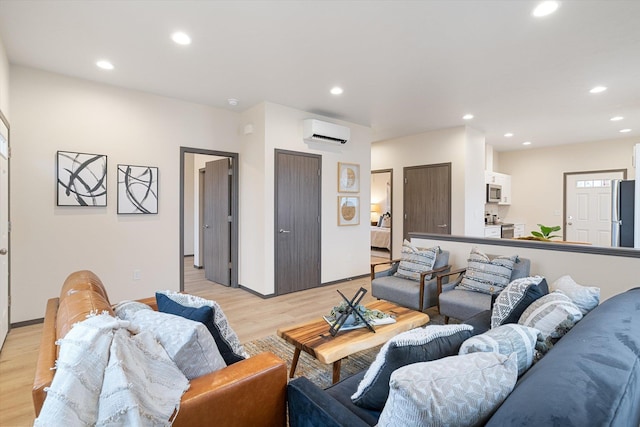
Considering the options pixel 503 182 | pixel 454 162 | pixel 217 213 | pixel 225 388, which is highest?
pixel 454 162

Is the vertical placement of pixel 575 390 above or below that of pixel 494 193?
below

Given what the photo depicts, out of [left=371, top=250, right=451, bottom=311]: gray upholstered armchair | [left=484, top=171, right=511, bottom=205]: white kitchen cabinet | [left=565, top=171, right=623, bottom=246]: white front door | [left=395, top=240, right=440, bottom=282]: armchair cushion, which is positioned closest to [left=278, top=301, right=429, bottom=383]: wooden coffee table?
[left=371, top=250, right=451, bottom=311]: gray upholstered armchair

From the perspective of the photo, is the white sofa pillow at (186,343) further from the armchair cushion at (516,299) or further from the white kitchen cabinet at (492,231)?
the white kitchen cabinet at (492,231)

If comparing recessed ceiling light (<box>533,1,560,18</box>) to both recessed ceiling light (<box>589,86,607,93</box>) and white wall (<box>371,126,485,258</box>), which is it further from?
white wall (<box>371,126,485,258</box>)

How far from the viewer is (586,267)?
2891 millimetres

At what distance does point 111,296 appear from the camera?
12.5ft

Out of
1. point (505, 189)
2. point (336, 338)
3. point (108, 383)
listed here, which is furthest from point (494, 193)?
point (108, 383)

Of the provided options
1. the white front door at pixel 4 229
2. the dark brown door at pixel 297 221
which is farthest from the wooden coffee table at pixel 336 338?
the white front door at pixel 4 229

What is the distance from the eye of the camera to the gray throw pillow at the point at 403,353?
44.5 inches

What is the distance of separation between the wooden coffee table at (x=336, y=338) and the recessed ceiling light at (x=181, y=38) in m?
2.56

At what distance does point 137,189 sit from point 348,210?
313 centimetres

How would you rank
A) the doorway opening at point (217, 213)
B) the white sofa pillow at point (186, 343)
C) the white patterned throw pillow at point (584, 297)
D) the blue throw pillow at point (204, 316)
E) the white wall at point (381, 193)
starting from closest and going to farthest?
1. the white sofa pillow at point (186, 343)
2. the blue throw pillow at point (204, 316)
3. the white patterned throw pillow at point (584, 297)
4. the doorway opening at point (217, 213)
5. the white wall at point (381, 193)

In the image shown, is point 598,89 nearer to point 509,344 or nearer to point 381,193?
point 509,344

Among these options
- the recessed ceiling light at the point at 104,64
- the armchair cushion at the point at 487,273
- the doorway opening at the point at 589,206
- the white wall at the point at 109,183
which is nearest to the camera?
the armchair cushion at the point at 487,273
